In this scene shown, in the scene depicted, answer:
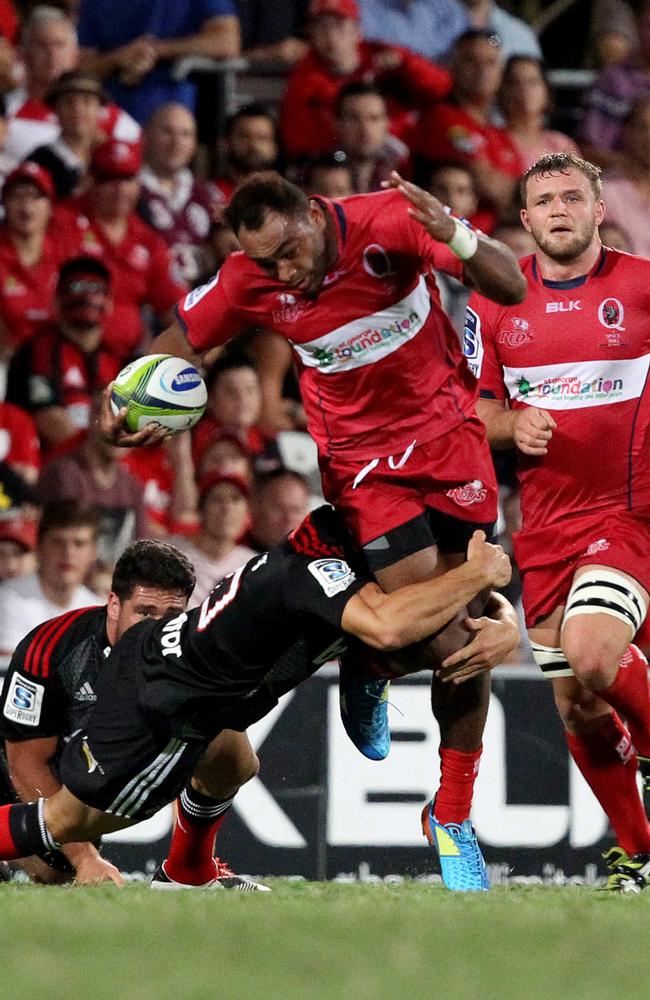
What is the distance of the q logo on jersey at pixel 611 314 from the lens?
20.4 feet

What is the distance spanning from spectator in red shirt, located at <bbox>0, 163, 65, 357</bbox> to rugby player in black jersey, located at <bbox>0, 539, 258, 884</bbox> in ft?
11.5

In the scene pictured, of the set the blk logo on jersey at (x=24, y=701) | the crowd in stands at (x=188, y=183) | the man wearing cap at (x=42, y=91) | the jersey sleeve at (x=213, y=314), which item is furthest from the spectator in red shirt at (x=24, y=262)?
the jersey sleeve at (x=213, y=314)

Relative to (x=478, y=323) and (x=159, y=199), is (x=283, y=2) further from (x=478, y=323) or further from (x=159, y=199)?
(x=478, y=323)

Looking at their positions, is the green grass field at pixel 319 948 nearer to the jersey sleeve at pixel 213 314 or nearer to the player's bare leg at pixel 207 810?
the player's bare leg at pixel 207 810

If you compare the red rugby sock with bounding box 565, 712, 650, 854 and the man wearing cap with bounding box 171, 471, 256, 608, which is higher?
the red rugby sock with bounding box 565, 712, 650, 854

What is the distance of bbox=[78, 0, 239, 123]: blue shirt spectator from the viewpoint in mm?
10727

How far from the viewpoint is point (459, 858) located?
604cm

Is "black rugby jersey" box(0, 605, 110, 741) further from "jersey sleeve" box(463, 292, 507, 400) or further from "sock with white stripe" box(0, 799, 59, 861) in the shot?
"jersey sleeve" box(463, 292, 507, 400)

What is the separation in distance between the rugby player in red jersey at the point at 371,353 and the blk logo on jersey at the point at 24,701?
131cm

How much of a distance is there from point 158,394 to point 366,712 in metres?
1.52

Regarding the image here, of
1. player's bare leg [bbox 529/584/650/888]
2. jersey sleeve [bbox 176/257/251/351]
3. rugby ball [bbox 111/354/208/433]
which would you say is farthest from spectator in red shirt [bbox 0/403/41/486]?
player's bare leg [bbox 529/584/650/888]

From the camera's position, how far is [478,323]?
630 centimetres

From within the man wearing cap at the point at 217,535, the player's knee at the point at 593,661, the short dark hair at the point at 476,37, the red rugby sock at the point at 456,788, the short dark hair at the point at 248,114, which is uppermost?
the short dark hair at the point at 476,37

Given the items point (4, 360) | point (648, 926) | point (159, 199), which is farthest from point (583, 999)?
point (159, 199)
